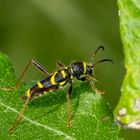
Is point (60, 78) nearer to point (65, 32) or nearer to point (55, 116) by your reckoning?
point (55, 116)

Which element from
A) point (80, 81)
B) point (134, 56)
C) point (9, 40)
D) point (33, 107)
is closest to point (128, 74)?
point (134, 56)

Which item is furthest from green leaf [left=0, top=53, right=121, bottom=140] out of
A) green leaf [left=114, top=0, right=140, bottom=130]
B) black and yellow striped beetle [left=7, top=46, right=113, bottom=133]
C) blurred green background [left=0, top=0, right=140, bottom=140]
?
blurred green background [left=0, top=0, right=140, bottom=140]

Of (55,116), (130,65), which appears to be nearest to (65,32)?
(55,116)

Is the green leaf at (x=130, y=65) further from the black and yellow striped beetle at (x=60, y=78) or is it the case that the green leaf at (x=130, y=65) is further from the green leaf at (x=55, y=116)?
the black and yellow striped beetle at (x=60, y=78)

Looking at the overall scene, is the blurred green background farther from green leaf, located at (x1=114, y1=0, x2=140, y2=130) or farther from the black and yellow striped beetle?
green leaf, located at (x1=114, y1=0, x2=140, y2=130)

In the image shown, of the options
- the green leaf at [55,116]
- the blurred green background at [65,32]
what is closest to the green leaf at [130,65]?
the green leaf at [55,116]
